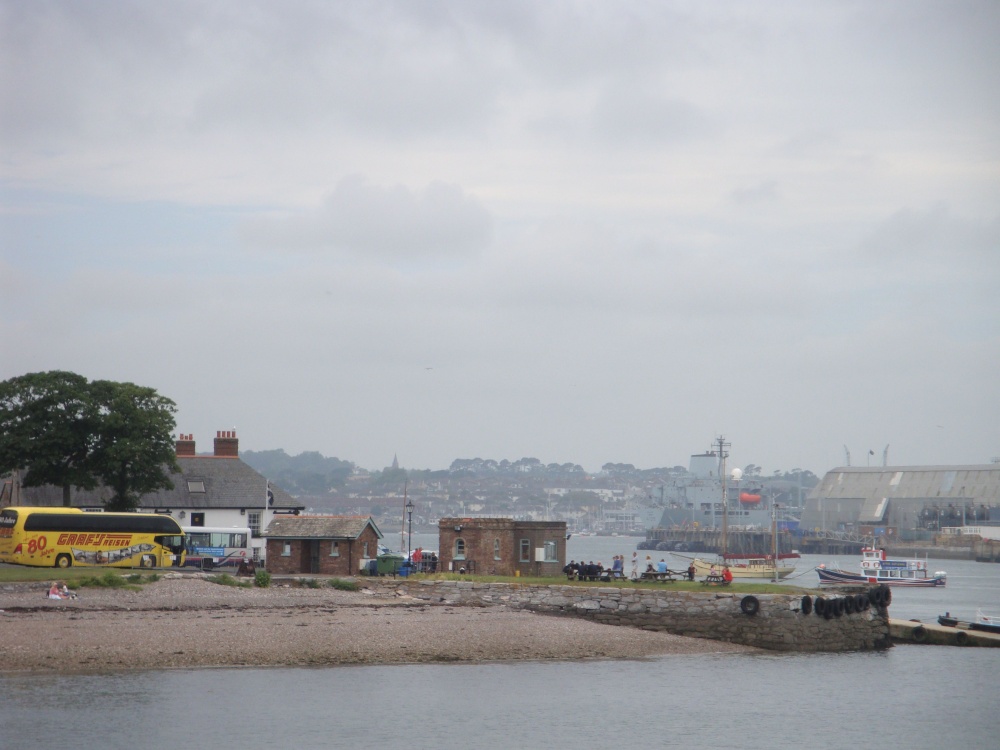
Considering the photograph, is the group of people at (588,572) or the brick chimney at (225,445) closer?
the group of people at (588,572)

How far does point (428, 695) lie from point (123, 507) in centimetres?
3575

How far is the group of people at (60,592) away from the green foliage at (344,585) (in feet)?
39.3

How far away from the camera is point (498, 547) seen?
56594 millimetres

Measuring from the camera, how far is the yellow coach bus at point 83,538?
53.0 meters

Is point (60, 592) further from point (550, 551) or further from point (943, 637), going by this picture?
point (943, 637)

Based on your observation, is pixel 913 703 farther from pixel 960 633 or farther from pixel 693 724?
pixel 960 633

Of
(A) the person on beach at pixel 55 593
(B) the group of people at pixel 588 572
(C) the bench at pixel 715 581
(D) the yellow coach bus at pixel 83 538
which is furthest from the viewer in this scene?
(D) the yellow coach bus at pixel 83 538

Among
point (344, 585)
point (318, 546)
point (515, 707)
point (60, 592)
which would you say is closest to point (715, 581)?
point (344, 585)

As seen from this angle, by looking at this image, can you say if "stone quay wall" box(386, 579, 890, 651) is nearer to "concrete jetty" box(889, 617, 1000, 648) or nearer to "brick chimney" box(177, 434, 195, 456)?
"concrete jetty" box(889, 617, 1000, 648)

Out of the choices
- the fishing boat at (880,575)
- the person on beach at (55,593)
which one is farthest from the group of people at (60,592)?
the fishing boat at (880,575)

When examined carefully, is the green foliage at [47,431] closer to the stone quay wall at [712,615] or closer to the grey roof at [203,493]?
the grey roof at [203,493]

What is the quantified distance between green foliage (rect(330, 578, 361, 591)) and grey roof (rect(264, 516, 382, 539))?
14.2ft

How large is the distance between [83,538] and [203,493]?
18490 mm

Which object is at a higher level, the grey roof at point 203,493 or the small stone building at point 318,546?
the grey roof at point 203,493
